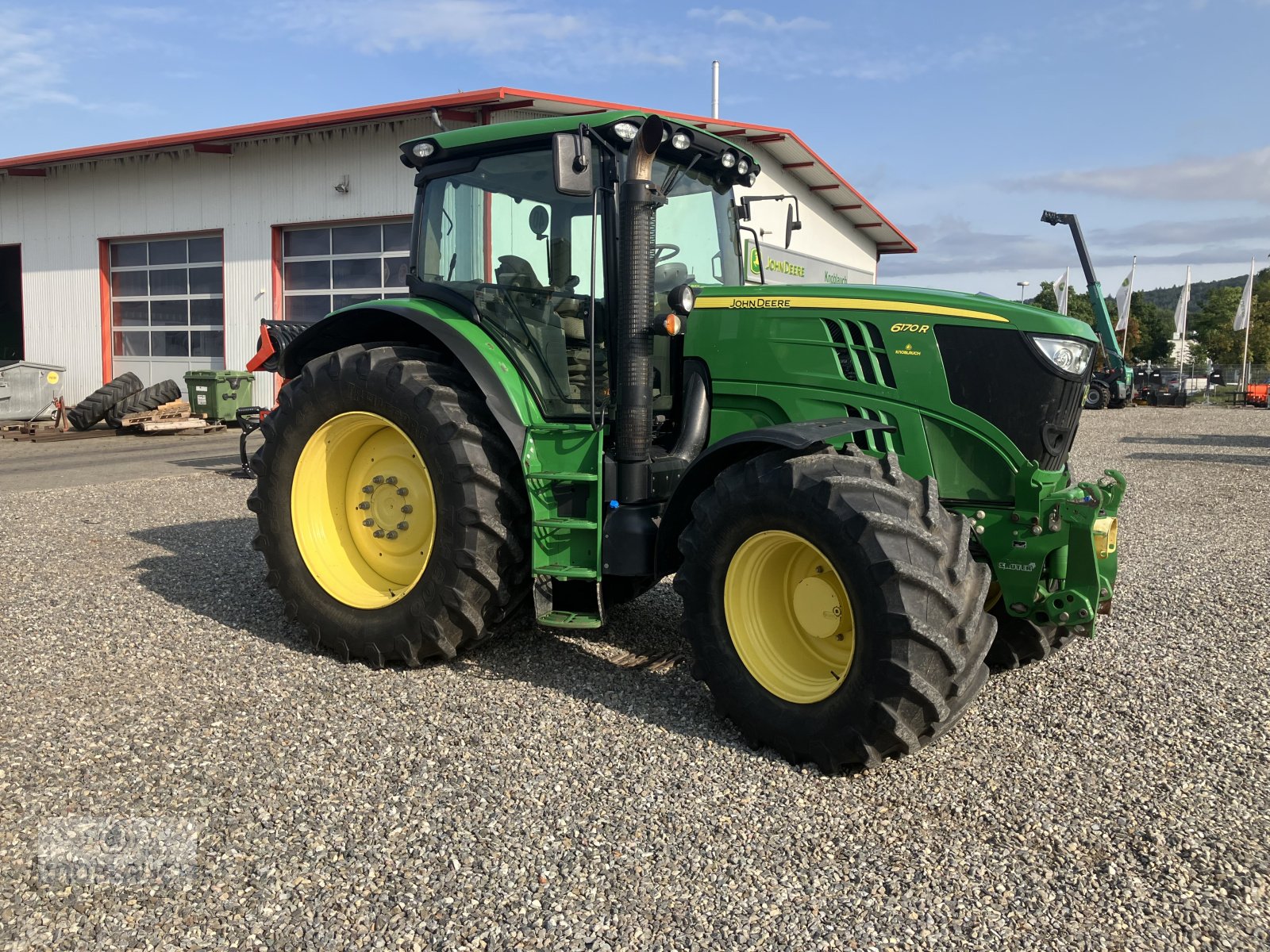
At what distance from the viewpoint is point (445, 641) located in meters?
4.38

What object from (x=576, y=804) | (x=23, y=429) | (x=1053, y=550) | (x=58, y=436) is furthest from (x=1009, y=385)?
(x=23, y=429)

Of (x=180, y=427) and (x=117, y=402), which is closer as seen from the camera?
(x=180, y=427)

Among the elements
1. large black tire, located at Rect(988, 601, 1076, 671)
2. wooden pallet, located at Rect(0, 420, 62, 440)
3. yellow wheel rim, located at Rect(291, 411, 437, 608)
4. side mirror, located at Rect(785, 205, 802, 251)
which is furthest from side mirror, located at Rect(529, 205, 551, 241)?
wooden pallet, located at Rect(0, 420, 62, 440)

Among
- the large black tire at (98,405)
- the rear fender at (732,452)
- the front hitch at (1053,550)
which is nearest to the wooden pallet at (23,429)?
the large black tire at (98,405)

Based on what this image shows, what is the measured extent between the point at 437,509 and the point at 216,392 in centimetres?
1335

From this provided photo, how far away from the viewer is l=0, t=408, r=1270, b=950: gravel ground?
2605 mm

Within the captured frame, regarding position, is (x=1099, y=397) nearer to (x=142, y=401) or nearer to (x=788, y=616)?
(x=142, y=401)

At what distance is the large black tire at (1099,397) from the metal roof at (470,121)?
9.18 meters

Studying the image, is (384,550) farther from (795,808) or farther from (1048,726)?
(1048,726)

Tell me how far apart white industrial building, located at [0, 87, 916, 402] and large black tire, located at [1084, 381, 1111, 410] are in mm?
10821

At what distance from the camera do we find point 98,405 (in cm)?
1645

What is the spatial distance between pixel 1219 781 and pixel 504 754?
2.48 m

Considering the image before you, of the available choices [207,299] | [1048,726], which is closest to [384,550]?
[1048,726]

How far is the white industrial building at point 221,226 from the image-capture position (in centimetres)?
1612
